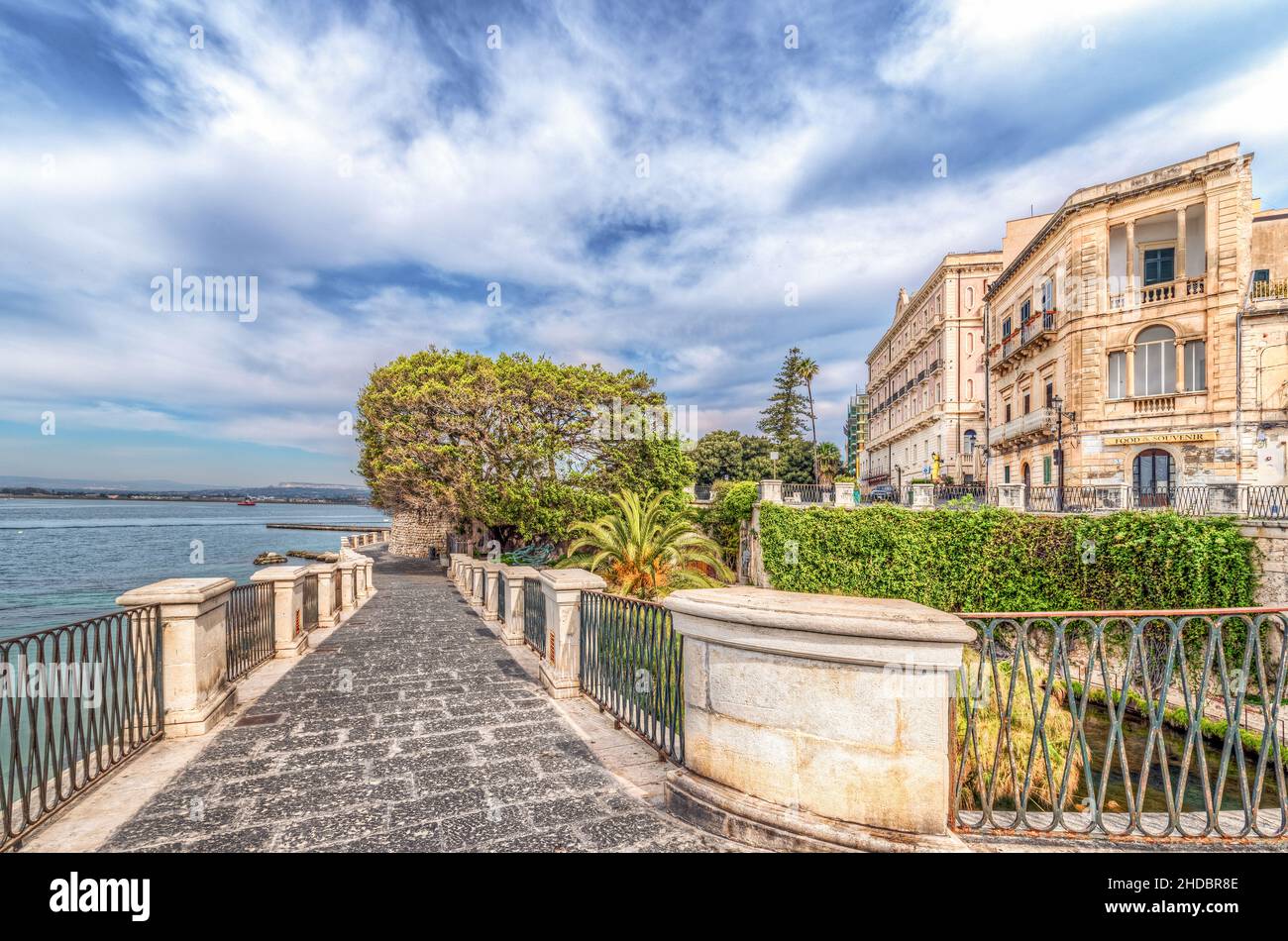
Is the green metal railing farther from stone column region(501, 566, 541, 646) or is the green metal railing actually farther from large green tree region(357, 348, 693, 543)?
large green tree region(357, 348, 693, 543)

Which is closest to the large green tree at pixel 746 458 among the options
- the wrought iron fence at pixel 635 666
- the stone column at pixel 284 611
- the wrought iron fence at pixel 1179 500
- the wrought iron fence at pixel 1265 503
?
the wrought iron fence at pixel 1179 500

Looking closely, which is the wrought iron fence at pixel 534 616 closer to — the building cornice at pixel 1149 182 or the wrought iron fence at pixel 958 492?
the wrought iron fence at pixel 958 492

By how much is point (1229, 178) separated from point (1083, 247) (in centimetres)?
410

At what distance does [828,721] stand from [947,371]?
120ft

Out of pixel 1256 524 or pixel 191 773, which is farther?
pixel 1256 524

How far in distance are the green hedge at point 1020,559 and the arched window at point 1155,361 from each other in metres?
9.66

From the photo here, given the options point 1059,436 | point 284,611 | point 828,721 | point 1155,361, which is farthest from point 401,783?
point 1155,361

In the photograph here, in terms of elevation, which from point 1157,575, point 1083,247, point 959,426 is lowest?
point 1157,575

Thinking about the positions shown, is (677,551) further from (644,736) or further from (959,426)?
(959,426)

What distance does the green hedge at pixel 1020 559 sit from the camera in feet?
43.6

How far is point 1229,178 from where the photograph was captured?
1914cm
